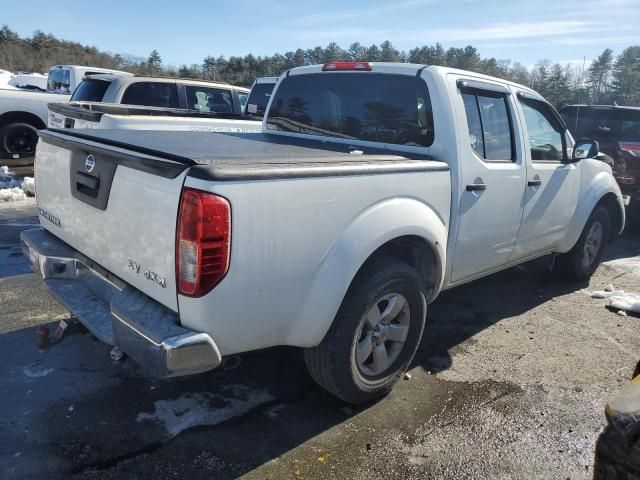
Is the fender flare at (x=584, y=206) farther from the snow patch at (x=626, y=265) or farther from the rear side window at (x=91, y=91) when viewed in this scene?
the rear side window at (x=91, y=91)

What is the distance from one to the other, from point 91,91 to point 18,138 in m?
3.34

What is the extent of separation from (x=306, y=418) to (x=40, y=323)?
2384mm

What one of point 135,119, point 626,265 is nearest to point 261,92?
point 135,119

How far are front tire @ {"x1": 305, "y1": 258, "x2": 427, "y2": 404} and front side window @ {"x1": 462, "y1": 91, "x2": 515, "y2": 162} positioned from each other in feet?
4.07

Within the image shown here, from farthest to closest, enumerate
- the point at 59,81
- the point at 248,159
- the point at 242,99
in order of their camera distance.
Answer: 1. the point at 59,81
2. the point at 242,99
3. the point at 248,159

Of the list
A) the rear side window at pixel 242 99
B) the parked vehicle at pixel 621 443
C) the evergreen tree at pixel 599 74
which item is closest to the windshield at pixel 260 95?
the rear side window at pixel 242 99

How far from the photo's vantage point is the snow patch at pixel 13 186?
8.51 metres

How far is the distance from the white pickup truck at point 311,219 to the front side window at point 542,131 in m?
0.03

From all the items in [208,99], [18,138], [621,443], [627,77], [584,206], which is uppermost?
[627,77]

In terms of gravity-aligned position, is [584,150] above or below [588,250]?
above

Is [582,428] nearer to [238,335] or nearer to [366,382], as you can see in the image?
[366,382]

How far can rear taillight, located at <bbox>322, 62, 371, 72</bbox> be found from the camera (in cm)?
409

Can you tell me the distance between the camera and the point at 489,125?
13.3 feet

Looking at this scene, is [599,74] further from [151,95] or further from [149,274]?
[149,274]
